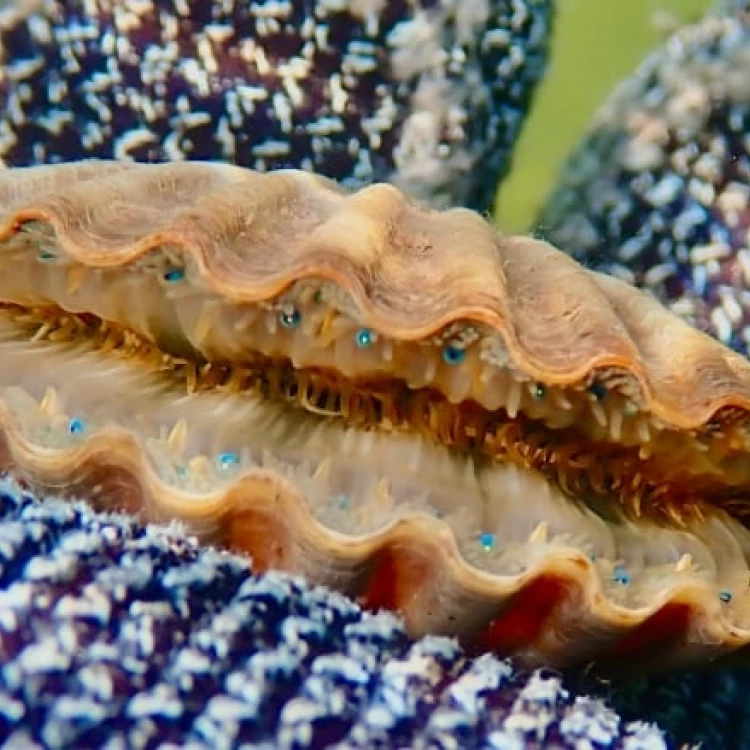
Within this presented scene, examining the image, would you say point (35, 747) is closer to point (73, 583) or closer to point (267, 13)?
point (73, 583)

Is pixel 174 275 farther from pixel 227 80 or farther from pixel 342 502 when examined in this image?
pixel 227 80

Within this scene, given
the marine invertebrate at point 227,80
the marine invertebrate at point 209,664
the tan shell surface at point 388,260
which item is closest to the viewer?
the marine invertebrate at point 209,664

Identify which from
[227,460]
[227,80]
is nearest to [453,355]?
[227,460]

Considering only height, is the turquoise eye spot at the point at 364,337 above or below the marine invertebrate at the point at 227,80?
above

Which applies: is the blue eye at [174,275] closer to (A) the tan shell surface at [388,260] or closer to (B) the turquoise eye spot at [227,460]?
(A) the tan shell surface at [388,260]

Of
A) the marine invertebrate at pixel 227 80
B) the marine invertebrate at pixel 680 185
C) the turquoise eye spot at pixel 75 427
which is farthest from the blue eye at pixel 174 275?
the marine invertebrate at pixel 680 185

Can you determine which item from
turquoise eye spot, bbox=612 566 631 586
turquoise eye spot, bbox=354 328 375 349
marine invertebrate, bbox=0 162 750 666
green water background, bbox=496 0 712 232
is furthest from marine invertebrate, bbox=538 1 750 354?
green water background, bbox=496 0 712 232
